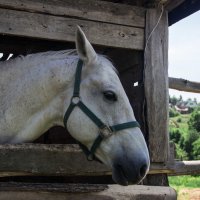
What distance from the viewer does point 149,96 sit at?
3.55 meters

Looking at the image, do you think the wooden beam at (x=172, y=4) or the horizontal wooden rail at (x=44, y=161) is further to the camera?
the wooden beam at (x=172, y=4)

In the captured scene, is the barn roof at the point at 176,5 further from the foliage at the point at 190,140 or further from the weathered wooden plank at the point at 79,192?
the foliage at the point at 190,140

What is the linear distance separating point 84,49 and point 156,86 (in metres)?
0.94

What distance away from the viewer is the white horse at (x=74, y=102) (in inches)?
106

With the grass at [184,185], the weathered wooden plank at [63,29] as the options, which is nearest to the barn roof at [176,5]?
the weathered wooden plank at [63,29]

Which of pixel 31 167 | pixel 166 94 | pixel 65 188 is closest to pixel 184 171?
pixel 166 94

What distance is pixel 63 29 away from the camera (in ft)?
11.0

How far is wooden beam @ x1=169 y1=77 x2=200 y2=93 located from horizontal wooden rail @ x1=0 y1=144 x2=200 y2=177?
171 cm

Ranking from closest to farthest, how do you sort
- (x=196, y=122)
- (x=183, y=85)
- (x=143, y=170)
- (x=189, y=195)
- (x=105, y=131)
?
(x=143, y=170)
(x=105, y=131)
(x=183, y=85)
(x=189, y=195)
(x=196, y=122)

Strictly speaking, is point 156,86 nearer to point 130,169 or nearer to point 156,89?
point 156,89

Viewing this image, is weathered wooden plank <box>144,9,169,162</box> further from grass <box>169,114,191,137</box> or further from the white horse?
grass <box>169,114,191,137</box>

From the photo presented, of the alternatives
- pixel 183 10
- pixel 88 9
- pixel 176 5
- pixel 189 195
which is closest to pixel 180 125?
pixel 189 195

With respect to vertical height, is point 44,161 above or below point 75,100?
below

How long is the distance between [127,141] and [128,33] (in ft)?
4.19
